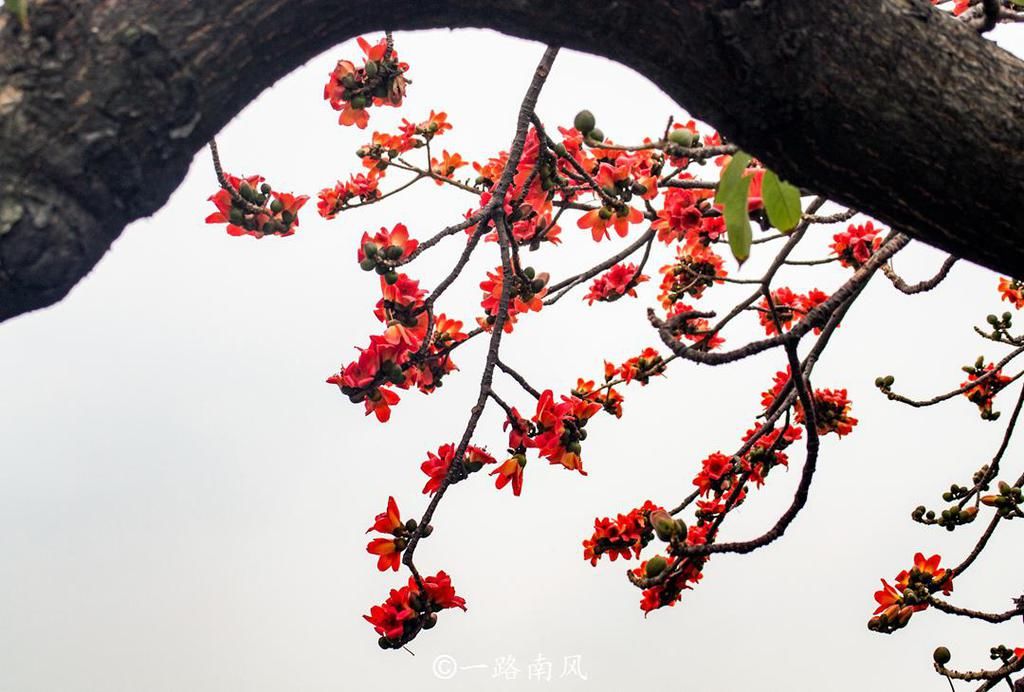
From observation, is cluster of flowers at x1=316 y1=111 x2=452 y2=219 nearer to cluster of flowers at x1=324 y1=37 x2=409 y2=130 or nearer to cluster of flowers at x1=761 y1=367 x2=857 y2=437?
cluster of flowers at x1=324 y1=37 x2=409 y2=130

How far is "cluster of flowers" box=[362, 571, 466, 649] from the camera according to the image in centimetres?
136

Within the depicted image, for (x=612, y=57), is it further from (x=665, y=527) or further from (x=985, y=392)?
(x=985, y=392)

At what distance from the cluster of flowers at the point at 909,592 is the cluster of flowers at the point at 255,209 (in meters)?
1.52

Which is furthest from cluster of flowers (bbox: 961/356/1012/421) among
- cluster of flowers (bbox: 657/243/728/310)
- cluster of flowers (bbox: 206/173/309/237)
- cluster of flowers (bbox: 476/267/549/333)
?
cluster of flowers (bbox: 206/173/309/237)

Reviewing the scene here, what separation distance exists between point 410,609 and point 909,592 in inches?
47.5

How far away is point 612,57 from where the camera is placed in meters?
0.73

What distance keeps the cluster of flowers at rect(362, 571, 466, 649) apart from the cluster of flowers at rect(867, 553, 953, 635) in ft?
3.33

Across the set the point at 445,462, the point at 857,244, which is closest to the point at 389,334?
the point at 445,462

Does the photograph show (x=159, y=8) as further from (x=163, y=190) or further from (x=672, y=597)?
(x=672, y=597)

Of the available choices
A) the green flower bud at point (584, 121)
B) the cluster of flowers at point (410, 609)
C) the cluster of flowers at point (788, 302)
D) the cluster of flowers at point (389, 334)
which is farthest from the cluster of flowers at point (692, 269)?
the cluster of flowers at point (410, 609)

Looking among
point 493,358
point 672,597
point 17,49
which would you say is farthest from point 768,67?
point 672,597

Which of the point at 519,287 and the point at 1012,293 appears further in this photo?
the point at 1012,293

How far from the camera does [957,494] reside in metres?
2.05

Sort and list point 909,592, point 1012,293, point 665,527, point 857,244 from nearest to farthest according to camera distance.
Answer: point 665,527
point 909,592
point 857,244
point 1012,293
